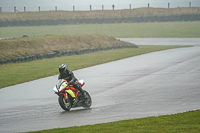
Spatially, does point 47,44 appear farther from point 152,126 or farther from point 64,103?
point 152,126

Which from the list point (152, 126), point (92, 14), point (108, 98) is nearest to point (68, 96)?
point (108, 98)

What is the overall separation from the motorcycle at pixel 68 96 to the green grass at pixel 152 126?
251 cm

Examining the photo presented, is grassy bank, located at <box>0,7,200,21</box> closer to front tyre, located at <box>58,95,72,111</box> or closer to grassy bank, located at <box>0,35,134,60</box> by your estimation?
grassy bank, located at <box>0,35,134,60</box>

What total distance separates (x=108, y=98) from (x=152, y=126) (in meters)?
4.70

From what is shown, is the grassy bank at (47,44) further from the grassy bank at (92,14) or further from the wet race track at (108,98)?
the grassy bank at (92,14)

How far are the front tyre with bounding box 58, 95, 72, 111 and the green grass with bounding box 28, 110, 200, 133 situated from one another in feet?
8.05

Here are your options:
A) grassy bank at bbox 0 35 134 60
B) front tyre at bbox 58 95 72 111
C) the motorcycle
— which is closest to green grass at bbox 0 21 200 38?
grassy bank at bbox 0 35 134 60

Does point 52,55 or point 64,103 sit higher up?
point 64,103

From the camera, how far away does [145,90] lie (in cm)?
1466

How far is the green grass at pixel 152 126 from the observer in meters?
8.31

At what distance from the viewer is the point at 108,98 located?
13328 mm

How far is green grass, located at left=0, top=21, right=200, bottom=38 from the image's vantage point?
55.6 metres

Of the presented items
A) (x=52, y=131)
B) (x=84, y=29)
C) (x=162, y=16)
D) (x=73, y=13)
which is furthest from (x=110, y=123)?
(x=73, y=13)

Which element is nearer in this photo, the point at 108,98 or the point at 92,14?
the point at 108,98
